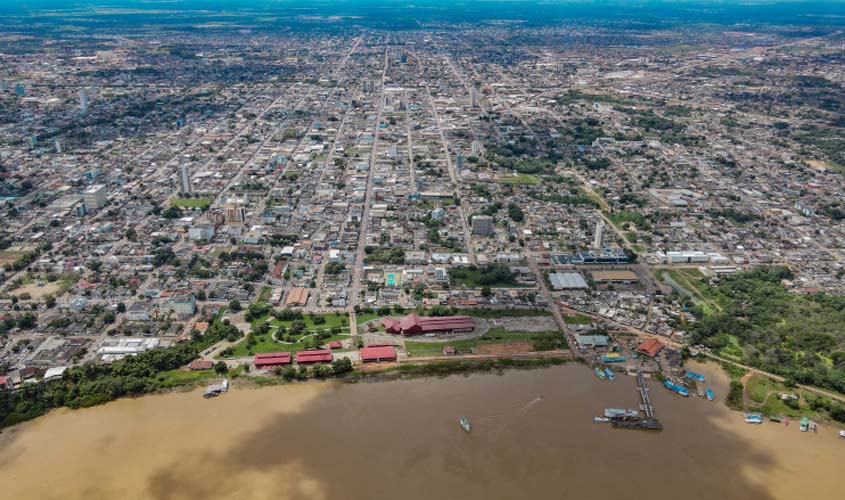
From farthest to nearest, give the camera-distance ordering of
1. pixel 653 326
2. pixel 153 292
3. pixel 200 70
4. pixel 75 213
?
pixel 200 70
pixel 75 213
pixel 153 292
pixel 653 326

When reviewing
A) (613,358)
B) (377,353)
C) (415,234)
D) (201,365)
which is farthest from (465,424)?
(415,234)

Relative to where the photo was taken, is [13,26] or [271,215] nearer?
[271,215]

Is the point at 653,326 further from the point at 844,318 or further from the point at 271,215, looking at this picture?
the point at 271,215

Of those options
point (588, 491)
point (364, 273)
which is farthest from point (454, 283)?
point (588, 491)

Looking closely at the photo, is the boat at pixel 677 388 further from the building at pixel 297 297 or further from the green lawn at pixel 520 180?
the green lawn at pixel 520 180

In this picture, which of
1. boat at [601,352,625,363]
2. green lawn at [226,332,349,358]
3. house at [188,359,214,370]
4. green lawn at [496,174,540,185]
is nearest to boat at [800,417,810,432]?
boat at [601,352,625,363]

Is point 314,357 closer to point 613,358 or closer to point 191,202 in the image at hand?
point 613,358
